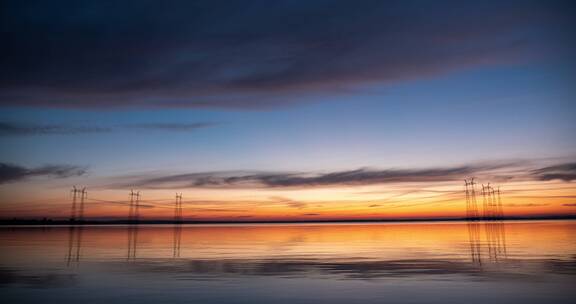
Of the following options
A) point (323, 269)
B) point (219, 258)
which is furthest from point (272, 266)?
point (219, 258)

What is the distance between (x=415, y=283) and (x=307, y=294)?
263 inches

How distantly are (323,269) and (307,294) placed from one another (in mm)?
10156

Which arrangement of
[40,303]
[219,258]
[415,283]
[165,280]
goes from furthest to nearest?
1. [219,258]
2. [165,280]
3. [415,283]
4. [40,303]

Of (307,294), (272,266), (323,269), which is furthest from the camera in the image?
(272,266)

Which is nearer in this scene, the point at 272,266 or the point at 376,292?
the point at 376,292

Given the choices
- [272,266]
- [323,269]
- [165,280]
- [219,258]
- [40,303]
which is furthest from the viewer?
[219,258]

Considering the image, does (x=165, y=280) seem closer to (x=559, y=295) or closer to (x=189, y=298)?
(x=189, y=298)

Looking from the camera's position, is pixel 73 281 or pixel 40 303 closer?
pixel 40 303

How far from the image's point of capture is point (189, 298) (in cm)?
2364

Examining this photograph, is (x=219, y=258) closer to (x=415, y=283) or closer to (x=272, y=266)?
(x=272, y=266)

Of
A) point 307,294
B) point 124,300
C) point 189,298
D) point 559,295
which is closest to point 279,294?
point 307,294

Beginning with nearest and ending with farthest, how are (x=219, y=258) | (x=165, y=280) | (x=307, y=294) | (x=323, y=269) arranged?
(x=307, y=294), (x=165, y=280), (x=323, y=269), (x=219, y=258)

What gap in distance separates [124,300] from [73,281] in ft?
27.3

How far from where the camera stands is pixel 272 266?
37.1 meters
